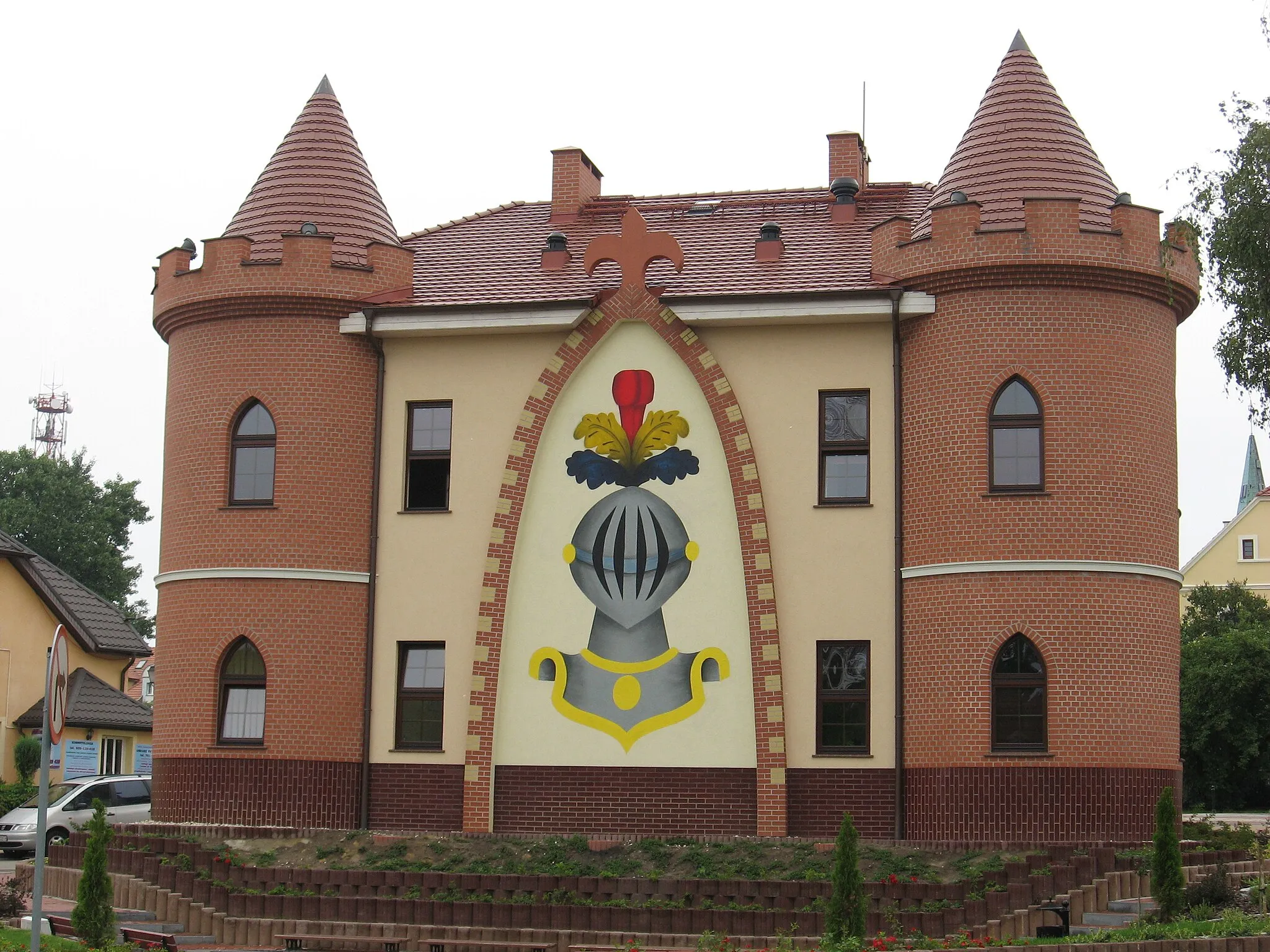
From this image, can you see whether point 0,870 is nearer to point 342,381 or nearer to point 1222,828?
point 342,381

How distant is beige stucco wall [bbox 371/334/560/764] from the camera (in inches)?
926

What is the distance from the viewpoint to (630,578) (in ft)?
75.9

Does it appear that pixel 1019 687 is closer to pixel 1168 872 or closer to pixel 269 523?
pixel 1168 872

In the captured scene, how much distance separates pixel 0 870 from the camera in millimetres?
28344

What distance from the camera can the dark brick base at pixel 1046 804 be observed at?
20.9m

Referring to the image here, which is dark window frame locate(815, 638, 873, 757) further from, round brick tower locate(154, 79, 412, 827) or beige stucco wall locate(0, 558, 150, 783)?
beige stucco wall locate(0, 558, 150, 783)

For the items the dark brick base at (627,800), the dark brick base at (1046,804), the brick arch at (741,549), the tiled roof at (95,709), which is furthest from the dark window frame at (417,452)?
the tiled roof at (95,709)

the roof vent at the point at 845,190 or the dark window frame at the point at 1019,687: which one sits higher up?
the roof vent at the point at 845,190

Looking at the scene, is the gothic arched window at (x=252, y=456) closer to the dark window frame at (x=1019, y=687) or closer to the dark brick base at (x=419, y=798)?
the dark brick base at (x=419, y=798)

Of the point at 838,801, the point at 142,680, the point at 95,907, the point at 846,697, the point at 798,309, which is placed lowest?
the point at 95,907

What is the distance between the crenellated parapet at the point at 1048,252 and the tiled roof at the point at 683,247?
1018mm

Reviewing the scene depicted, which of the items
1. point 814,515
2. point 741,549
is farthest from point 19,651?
point 814,515

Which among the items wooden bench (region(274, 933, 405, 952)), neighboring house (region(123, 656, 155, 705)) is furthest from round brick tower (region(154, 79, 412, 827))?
neighboring house (region(123, 656, 155, 705))

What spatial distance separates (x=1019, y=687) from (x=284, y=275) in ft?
37.4
